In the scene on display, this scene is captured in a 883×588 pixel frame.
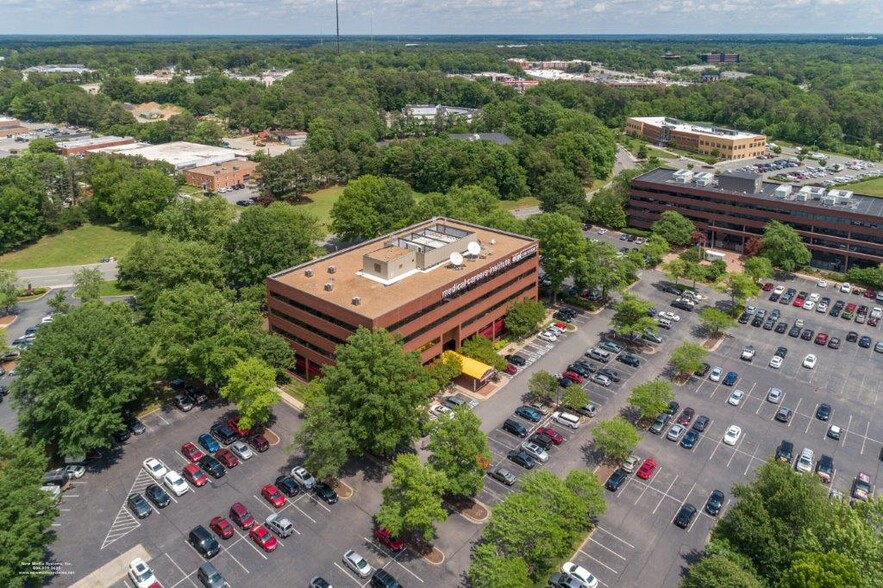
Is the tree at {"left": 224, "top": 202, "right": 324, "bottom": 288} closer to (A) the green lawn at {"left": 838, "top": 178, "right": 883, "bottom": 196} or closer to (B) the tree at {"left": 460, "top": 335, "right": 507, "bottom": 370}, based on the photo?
(B) the tree at {"left": 460, "top": 335, "right": 507, "bottom": 370}

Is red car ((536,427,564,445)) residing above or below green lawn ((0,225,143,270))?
below

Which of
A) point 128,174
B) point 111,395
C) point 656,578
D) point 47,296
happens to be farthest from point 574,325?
point 128,174

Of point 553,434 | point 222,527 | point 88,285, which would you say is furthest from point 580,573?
point 88,285

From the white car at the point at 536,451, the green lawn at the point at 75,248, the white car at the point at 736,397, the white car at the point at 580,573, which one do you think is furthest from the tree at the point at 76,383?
the white car at the point at 736,397

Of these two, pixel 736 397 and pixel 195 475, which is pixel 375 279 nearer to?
pixel 195 475

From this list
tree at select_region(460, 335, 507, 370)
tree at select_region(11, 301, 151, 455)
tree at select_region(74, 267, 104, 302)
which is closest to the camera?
tree at select_region(11, 301, 151, 455)

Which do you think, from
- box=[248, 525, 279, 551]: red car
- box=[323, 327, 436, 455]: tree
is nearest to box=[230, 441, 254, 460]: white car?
box=[323, 327, 436, 455]: tree

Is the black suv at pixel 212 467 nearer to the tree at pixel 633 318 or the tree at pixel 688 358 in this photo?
the tree at pixel 633 318
